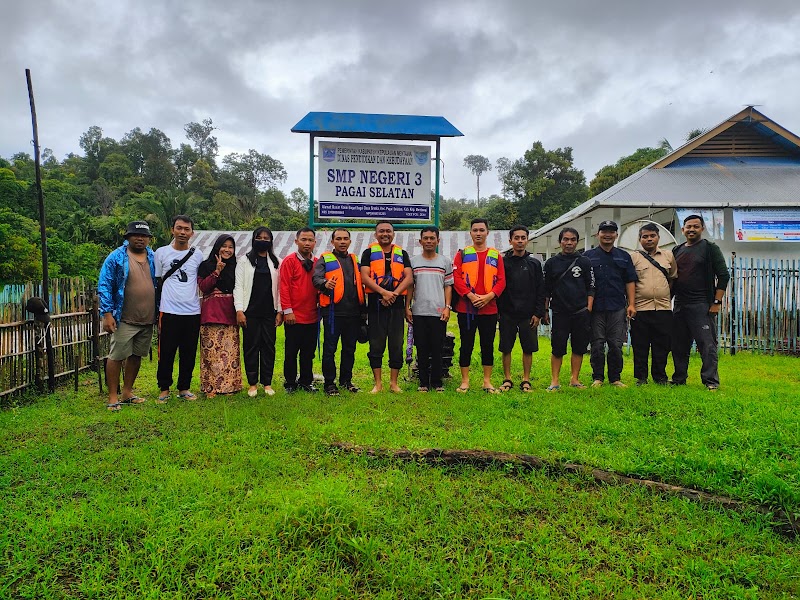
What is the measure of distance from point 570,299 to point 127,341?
4.62 meters

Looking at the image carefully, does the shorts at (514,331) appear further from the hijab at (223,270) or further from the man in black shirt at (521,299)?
the hijab at (223,270)

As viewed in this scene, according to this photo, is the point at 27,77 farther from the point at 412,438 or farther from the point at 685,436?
the point at 685,436

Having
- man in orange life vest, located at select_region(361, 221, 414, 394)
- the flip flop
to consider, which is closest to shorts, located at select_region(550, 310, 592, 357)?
man in orange life vest, located at select_region(361, 221, 414, 394)

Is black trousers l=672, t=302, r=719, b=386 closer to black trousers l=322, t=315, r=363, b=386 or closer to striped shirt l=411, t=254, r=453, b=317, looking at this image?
striped shirt l=411, t=254, r=453, b=317

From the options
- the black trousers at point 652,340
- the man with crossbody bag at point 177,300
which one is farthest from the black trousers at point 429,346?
the man with crossbody bag at point 177,300

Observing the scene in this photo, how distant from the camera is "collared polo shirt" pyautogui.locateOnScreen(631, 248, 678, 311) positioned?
217 inches

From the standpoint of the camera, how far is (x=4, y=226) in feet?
60.2

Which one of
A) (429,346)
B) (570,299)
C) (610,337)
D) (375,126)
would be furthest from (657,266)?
(375,126)

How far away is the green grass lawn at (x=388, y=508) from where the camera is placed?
2.17 meters

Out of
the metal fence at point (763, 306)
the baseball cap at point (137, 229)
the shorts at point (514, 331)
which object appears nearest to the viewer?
the baseball cap at point (137, 229)

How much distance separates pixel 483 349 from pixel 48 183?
1395 inches

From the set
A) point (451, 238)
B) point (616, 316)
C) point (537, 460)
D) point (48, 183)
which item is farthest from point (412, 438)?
point (48, 183)

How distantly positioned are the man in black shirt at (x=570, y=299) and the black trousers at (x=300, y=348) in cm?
264

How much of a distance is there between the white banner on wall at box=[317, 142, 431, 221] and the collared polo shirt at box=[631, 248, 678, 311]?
9.07 ft
